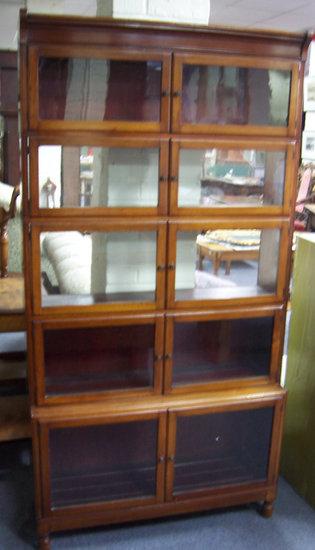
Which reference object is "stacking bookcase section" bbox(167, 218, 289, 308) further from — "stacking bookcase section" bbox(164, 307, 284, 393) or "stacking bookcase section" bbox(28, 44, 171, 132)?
"stacking bookcase section" bbox(28, 44, 171, 132)

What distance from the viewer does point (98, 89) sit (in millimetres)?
1722

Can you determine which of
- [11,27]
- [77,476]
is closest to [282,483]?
[77,476]

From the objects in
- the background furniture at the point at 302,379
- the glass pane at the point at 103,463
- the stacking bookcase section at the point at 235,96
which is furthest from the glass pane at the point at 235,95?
the glass pane at the point at 103,463

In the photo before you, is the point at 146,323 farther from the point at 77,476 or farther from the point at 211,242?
the point at 77,476

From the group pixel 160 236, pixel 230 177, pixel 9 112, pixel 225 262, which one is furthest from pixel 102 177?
pixel 9 112

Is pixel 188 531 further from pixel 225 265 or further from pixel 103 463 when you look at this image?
pixel 225 265

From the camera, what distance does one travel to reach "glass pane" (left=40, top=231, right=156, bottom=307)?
6.09 ft

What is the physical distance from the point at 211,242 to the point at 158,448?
2.53 ft

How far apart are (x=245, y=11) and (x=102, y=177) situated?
3960 millimetres

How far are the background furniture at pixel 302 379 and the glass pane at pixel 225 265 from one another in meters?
0.30

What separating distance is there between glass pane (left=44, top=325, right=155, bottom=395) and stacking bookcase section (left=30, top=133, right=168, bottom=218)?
42 cm

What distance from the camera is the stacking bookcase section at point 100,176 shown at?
67.0 inches

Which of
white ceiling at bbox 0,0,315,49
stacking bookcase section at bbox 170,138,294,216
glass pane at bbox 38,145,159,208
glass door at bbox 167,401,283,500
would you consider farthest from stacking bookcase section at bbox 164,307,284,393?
white ceiling at bbox 0,0,315,49

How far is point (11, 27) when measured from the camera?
17.7 ft
